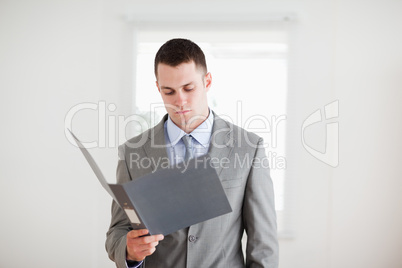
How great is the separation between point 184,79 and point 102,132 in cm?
260

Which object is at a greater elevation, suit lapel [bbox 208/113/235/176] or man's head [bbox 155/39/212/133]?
man's head [bbox 155/39/212/133]

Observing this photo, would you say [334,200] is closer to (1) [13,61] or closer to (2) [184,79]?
(2) [184,79]

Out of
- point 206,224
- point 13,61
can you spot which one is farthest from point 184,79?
point 13,61

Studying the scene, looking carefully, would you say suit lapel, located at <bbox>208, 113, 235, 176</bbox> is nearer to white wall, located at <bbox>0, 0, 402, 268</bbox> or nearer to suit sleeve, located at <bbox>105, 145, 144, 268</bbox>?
suit sleeve, located at <bbox>105, 145, 144, 268</bbox>

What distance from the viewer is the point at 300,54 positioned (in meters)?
3.99

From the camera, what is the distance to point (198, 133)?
160 centimetres

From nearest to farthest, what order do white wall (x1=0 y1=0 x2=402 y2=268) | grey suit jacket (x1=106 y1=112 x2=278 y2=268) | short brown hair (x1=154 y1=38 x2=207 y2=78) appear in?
grey suit jacket (x1=106 y1=112 x2=278 y2=268)
short brown hair (x1=154 y1=38 x2=207 y2=78)
white wall (x1=0 y1=0 x2=402 y2=268)

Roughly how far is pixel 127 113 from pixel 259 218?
8.85 ft

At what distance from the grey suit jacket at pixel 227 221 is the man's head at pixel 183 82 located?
0.10m

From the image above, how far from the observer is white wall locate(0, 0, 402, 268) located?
12.9ft

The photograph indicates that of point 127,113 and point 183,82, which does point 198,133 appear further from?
point 127,113
